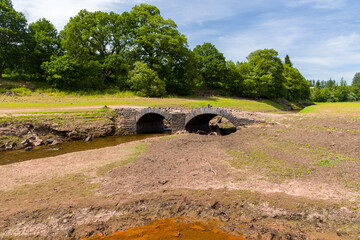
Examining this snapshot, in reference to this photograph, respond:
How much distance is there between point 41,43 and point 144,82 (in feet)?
75.4

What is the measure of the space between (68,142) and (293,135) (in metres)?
19.1

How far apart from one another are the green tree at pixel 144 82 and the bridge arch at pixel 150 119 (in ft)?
47.2

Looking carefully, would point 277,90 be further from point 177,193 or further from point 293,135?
point 177,193

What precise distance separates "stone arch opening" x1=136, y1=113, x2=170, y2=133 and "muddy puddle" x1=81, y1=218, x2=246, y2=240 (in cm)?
2017

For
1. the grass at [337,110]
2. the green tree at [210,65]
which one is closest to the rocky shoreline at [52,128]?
the grass at [337,110]

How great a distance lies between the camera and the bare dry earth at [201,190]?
666cm

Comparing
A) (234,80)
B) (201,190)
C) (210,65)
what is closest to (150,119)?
(201,190)

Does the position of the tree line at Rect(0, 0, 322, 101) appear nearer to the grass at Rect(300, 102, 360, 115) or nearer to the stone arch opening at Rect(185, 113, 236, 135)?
the stone arch opening at Rect(185, 113, 236, 135)

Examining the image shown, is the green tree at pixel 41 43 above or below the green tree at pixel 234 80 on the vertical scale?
above

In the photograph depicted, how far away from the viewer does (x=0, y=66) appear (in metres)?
43.1

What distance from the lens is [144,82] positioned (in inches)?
1710

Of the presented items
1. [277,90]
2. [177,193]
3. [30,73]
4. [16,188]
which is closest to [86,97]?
[30,73]

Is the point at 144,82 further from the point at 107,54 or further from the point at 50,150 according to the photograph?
the point at 50,150

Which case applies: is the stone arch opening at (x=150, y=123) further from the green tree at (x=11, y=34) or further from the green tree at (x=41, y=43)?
the green tree at (x=41, y=43)
